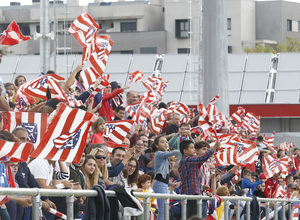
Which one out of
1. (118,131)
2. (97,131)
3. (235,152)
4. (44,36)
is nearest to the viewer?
(97,131)

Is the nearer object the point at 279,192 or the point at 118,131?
the point at 118,131

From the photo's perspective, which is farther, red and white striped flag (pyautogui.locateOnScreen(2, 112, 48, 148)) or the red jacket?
the red jacket

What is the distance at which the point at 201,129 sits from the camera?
19562 millimetres

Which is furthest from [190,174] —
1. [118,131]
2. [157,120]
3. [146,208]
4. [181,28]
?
[181,28]

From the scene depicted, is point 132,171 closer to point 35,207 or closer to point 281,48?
point 35,207

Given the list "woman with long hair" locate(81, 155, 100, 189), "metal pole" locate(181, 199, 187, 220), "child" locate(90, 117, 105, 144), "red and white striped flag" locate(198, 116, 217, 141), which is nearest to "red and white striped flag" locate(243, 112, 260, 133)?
"red and white striped flag" locate(198, 116, 217, 141)

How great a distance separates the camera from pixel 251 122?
83.3 ft

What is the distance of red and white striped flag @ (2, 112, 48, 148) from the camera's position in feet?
39.4

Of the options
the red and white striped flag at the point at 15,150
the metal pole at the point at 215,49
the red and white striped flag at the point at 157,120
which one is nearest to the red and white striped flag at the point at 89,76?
the red and white striped flag at the point at 157,120

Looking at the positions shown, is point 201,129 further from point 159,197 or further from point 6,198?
point 6,198

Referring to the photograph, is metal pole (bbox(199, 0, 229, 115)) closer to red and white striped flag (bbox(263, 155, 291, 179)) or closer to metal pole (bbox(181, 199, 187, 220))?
red and white striped flag (bbox(263, 155, 291, 179))

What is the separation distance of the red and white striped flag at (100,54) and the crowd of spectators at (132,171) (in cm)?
41

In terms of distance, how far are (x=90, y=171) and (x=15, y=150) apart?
2.94m

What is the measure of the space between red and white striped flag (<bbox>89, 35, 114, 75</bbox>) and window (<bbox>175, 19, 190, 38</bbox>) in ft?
231
